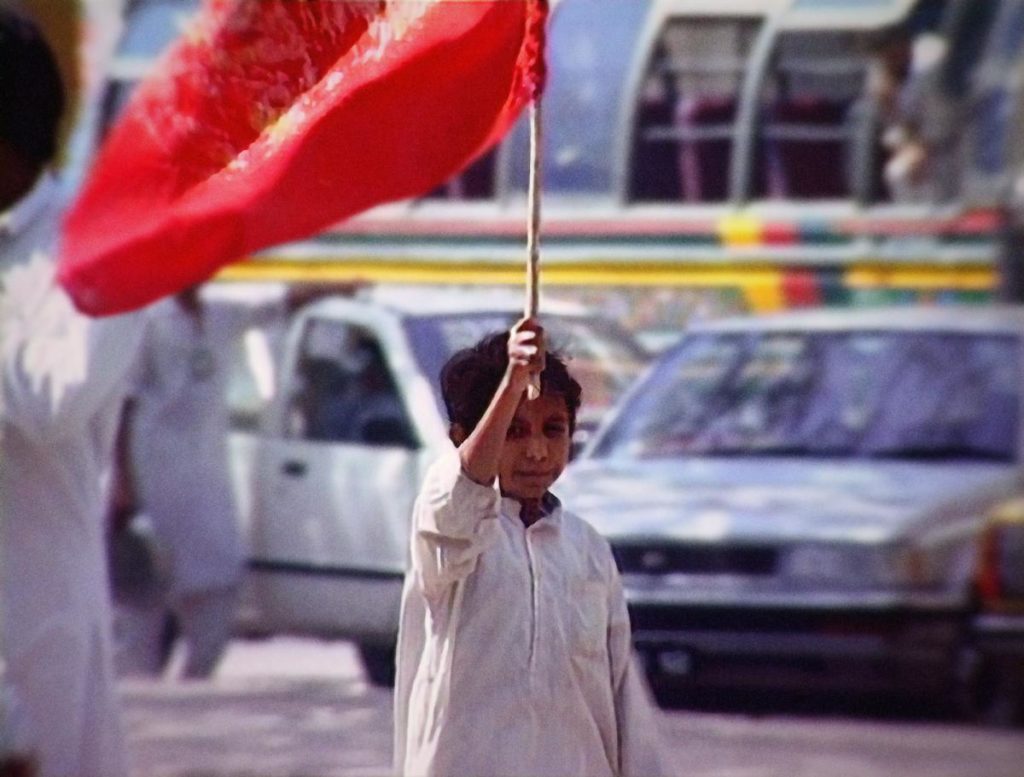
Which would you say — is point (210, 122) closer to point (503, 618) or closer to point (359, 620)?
point (503, 618)

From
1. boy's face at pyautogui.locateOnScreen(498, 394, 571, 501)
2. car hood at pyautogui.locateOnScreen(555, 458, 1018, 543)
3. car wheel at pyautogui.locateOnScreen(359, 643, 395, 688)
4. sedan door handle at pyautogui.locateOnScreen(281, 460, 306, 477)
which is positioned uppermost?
boy's face at pyautogui.locateOnScreen(498, 394, 571, 501)

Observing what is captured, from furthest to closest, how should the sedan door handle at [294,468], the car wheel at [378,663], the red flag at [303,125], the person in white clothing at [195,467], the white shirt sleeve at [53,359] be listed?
the person in white clothing at [195,467] → the sedan door handle at [294,468] → the car wheel at [378,663] → the white shirt sleeve at [53,359] → the red flag at [303,125]

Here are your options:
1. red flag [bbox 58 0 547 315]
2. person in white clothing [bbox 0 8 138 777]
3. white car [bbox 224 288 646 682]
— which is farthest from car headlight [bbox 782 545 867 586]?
person in white clothing [bbox 0 8 138 777]

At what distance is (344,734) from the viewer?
24.6 ft

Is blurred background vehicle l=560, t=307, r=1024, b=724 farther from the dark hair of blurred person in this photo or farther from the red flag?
the dark hair of blurred person

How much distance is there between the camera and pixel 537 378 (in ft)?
12.6

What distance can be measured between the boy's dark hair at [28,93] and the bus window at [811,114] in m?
2.29

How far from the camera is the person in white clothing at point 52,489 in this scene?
4723 mm

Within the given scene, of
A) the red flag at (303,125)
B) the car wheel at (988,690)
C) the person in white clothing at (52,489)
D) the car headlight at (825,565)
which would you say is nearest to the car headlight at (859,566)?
the car headlight at (825,565)

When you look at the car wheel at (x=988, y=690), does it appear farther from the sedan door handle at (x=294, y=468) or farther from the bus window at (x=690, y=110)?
the sedan door handle at (x=294, y=468)

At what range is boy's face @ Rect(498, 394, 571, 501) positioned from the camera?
391 centimetres

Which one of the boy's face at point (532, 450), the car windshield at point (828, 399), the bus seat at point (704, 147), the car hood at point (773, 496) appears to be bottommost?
the car hood at point (773, 496)

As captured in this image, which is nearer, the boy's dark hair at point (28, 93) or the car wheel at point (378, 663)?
the boy's dark hair at point (28, 93)

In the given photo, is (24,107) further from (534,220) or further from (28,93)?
(534,220)
